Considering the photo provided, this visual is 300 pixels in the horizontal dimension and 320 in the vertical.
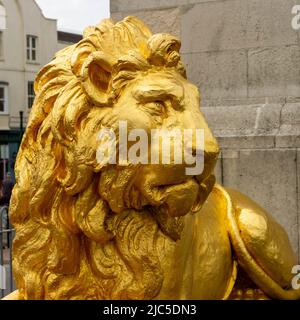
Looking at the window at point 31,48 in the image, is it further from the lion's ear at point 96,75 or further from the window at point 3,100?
the lion's ear at point 96,75

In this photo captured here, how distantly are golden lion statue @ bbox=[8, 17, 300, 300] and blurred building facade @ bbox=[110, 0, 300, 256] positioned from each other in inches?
60.7

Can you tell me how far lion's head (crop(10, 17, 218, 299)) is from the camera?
2361mm

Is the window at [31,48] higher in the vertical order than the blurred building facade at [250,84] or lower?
higher

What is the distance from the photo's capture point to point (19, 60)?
29.4 m

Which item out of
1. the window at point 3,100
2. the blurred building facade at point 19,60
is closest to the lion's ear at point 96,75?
the blurred building facade at point 19,60

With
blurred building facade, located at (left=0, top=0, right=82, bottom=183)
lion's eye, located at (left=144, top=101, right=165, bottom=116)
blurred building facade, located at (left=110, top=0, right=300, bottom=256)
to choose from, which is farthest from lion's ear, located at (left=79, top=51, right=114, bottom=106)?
blurred building facade, located at (left=0, top=0, right=82, bottom=183)

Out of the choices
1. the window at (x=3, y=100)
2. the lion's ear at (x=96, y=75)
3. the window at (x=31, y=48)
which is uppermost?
the window at (x=31, y=48)

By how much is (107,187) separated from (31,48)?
91.8 ft

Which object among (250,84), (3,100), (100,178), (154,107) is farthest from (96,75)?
(3,100)

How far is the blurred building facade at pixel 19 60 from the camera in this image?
28328 millimetres

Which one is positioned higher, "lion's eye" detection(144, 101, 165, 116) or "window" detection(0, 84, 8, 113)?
"window" detection(0, 84, 8, 113)

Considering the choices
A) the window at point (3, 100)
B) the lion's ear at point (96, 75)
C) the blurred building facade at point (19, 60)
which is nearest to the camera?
the lion's ear at point (96, 75)

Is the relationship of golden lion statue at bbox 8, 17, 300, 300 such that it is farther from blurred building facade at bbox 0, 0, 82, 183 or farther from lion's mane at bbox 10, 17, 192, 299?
blurred building facade at bbox 0, 0, 82, 183
